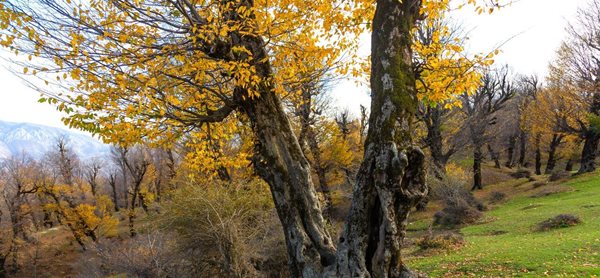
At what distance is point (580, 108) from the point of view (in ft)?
95.3

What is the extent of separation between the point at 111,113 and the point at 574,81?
3324 centimetres

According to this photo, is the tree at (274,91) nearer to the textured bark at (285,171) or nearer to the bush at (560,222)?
the textured bark at (285,171)

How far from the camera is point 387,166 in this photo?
A: 409 centimetres

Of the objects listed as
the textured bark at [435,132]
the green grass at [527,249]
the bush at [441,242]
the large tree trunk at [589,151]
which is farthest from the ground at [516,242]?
the textured bark at [435,132]

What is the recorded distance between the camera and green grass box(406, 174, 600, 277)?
884 cm

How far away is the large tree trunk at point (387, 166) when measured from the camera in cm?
410

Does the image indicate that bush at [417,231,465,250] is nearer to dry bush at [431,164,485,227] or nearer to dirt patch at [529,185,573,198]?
dry bush at [431,164,485,227]

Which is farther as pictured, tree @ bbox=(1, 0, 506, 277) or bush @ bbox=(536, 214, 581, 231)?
bush @ bbox=(536, 214, 581, 231)

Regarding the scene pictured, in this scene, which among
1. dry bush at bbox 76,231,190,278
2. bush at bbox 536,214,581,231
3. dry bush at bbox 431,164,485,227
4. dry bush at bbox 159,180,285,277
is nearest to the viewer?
dry bush at bbox 159,180,285,277

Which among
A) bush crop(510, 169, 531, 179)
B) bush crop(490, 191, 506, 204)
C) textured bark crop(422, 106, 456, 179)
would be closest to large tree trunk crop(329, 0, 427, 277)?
textured bark crop(422, 106, 456, 179)

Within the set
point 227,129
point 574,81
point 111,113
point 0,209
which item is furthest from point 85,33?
point 0,209

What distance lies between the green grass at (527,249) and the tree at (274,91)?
6.26 m

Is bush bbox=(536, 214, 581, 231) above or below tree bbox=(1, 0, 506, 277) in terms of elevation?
below

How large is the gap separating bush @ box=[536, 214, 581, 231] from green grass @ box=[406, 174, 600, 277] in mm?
338
